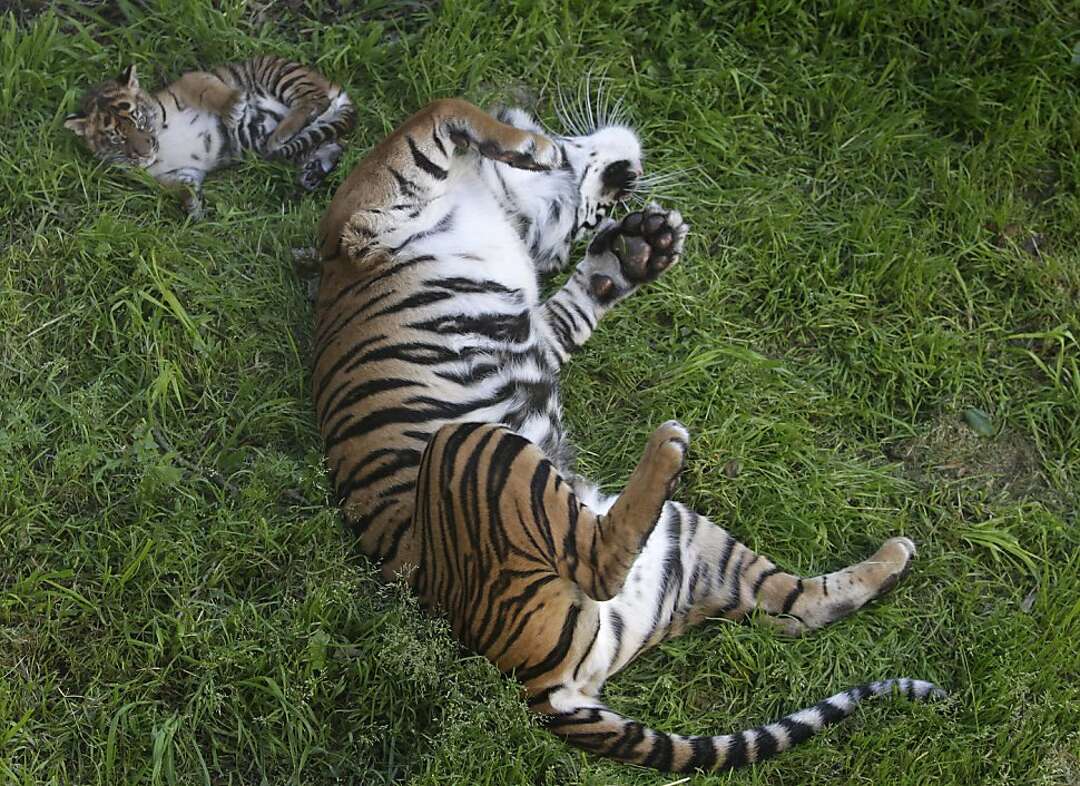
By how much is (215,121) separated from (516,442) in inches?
80.8

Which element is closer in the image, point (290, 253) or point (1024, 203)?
point (290, 253)

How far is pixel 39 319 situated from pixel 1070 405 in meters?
3.74

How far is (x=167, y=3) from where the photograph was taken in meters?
4.77

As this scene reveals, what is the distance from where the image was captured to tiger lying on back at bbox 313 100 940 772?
3.40 meters

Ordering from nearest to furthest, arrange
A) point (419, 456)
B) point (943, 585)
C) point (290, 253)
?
1. point (419, 456)
2. point (943, 585)
3. point (290, 253)

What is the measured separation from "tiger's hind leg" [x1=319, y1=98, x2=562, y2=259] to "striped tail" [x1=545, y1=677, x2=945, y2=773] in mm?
1662

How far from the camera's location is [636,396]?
14.2 ft

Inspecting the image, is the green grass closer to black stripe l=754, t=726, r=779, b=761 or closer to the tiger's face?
black stripe l=754, t=726, r=779, b=761

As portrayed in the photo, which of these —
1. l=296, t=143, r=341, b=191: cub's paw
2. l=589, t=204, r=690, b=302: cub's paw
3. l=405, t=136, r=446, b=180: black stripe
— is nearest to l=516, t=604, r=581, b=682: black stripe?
l=589, t=204, r=690, b=302: cub's paw

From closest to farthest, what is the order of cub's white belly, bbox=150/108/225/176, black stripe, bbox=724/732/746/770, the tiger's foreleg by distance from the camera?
black stripe, bbox=724/732/746/770
the tiger's foreleg
cub's white belly, bbox=150/108/225/176

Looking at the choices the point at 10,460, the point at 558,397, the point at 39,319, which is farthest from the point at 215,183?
the point at 558,397

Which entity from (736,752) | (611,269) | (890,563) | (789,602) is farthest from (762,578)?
Result: (611,269)

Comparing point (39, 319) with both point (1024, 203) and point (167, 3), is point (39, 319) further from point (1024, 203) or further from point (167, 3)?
point (1024, 203)

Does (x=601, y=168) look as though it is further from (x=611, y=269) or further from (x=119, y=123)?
(x=119, y=123)
